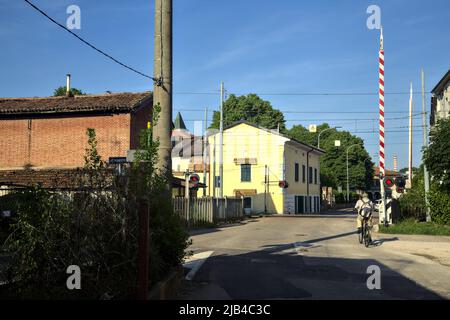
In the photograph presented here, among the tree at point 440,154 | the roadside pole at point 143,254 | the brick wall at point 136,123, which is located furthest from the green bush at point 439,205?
the roadside pole at point 143,254

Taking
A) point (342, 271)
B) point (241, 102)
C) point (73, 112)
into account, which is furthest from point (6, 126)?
point (241, 102)

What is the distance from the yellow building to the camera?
43031 millimetres

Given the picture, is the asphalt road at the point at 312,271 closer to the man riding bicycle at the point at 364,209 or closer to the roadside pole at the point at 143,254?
the man riding bicycle at the point at 364,209

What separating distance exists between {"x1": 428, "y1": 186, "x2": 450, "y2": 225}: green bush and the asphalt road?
6055mm

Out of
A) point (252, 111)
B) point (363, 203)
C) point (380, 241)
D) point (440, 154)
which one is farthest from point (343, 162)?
point (363, 203)

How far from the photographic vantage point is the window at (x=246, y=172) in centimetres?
4409

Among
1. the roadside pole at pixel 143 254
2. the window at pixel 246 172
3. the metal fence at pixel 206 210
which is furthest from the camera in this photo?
the window at pixel 246 172

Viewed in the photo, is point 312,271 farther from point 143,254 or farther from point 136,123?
point 136,123

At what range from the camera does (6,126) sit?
27.2 metres

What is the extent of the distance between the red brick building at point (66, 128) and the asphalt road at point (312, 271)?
37.3 feet

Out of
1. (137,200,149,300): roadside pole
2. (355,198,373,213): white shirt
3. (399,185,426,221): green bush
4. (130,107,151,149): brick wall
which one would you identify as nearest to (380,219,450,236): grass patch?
(399,185,426,221): green bush

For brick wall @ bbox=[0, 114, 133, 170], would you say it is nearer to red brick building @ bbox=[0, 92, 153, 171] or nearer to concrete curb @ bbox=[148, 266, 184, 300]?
red brick building @ bbox=[0, 92, 153, 171]

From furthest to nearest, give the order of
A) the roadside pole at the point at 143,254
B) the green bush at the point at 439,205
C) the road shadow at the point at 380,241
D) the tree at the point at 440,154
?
the green bush at the point at 439,205 < the tree at the point at 440,154 < the road shadow at the point at 380,241 < the roadside pole at the point at 143,254
